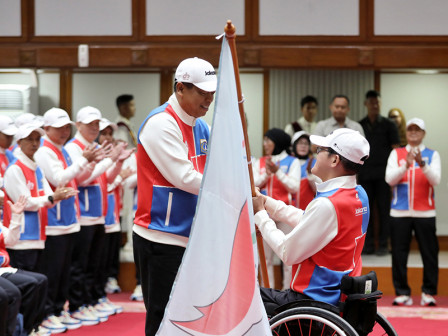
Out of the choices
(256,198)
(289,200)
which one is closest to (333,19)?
(289,200)

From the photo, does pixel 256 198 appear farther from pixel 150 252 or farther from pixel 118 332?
pixel 118 332

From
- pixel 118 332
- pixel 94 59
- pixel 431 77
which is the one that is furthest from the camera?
pixel 431 77

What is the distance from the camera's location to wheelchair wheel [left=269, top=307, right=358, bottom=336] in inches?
139

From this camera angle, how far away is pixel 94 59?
27.7 ft

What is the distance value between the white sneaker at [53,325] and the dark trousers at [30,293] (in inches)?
37.8

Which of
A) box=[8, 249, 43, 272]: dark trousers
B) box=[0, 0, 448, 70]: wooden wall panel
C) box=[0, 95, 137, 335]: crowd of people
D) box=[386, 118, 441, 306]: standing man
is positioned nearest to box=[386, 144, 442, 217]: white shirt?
box=[386, 118, 441, 306]: standing man

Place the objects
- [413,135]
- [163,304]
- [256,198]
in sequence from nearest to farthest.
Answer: [163,304]
[256,198]
[413,135]

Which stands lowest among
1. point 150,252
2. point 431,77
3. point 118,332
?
point 118,332

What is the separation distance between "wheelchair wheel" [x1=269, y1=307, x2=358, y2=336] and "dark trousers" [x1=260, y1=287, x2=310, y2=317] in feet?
0.59

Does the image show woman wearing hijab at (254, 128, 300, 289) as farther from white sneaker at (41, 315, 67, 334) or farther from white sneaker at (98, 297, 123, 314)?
white sneaker at (41, 315, 67, 334)

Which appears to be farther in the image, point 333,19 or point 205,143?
point 333,19

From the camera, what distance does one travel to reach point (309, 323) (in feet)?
11.9

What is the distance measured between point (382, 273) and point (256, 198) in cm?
424

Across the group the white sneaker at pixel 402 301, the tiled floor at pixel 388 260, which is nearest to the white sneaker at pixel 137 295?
the tiled floor at pixel 388 260
